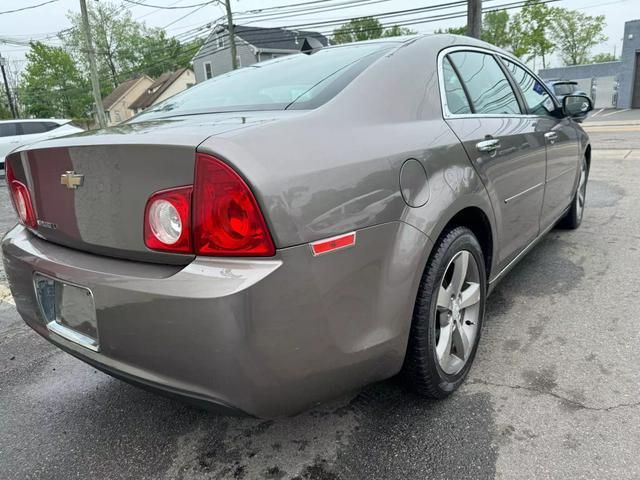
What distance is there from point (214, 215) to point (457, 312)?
1237 mm

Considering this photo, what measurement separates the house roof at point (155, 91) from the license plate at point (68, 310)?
47108mm

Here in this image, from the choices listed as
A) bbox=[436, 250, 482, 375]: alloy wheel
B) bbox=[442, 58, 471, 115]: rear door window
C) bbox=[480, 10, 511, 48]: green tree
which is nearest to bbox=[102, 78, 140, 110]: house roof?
bbox=[480, 10, 511, 48]: green tree

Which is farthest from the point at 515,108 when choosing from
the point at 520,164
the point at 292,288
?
the point at 292,288

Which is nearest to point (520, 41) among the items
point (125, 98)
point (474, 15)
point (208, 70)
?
point (208, 70)

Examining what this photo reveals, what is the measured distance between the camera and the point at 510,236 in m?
2.59

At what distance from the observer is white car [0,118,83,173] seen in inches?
582

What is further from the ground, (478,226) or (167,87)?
(167,87)

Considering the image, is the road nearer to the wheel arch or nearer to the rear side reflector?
the wheel arch

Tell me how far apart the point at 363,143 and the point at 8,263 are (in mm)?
1512

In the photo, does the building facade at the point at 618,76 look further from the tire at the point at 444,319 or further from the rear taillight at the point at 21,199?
the rear taillight at the point at 21,199

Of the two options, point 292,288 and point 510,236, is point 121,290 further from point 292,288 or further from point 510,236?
point 510,236

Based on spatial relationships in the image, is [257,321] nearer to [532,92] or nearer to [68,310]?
[68,310]

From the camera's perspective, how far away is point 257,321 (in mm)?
1306

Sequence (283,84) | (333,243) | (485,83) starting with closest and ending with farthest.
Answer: (333,243)
(283,84)
(485,83)
